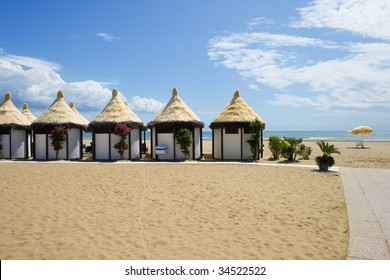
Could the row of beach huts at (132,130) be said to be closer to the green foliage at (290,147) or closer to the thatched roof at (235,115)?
the thatched roof at (235,115)

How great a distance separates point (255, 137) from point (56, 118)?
1267cm

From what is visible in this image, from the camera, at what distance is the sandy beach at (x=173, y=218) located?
4.82 metres

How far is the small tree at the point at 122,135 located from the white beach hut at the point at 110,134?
354 mm

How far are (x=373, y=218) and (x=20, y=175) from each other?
12.5 meters

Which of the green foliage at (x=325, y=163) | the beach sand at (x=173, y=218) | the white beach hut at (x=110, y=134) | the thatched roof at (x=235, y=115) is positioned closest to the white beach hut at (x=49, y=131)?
the white beach hut at (x=110, y=134)

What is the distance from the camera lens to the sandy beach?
4.82m

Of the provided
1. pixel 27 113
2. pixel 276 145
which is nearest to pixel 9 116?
pixel 27 113

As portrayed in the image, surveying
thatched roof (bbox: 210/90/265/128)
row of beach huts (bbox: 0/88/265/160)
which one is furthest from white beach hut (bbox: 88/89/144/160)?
thatched roof (bbox: 210/90/265/128)

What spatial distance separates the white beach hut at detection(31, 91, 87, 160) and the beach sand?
27.0 ft

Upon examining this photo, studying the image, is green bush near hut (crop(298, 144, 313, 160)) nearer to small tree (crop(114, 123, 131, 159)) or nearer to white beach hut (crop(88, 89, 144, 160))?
white beach hut (crop(88, 89, 144, 160))

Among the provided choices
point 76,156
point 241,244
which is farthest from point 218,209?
point 76,156
